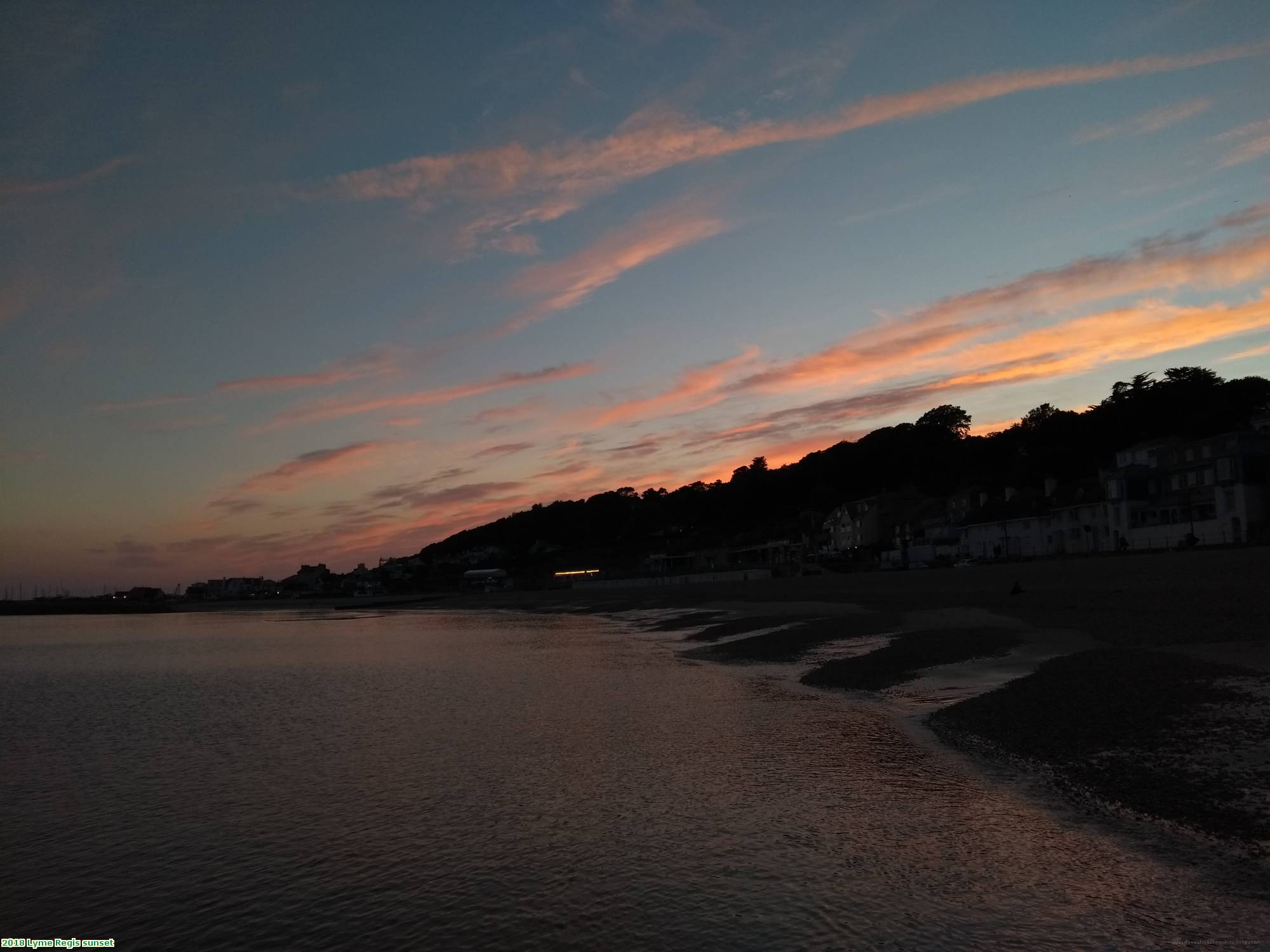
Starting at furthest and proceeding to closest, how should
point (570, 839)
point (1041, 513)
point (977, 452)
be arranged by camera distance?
point (977, 452), point (1041, 513), point (570, 839)

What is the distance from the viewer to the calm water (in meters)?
9.85

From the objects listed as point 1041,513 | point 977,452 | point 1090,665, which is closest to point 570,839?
point 1090,665

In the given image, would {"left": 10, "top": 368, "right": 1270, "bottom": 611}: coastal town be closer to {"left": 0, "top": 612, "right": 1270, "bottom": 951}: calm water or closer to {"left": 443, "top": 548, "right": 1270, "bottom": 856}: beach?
{"left": 443, "top": 548, "right": 1270, "bottom": 856}: beach

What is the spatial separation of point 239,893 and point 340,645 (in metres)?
51.2

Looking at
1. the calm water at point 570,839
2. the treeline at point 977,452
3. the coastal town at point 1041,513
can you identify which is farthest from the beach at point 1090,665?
the treeline at point 977,452

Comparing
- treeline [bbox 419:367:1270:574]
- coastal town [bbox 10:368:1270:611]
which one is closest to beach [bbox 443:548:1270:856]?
coastal town [bbox 10:368:1270:611]

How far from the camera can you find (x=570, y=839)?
525 inches

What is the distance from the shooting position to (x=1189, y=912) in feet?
30.0

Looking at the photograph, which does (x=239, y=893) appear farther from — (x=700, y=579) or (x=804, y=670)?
(x=700, y=579)

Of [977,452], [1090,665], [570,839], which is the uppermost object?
[977,452]

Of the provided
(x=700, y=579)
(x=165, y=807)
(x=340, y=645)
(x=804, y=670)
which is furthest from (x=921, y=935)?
(x=700, y=579)

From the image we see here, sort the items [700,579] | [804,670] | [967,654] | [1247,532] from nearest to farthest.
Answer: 1. [967,654]
2. [804,670]
3. [1247,532]
4. [700,579]

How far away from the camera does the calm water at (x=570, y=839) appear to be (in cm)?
985

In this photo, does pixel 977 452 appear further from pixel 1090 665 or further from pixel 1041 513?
pixel 1090 665
